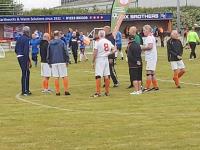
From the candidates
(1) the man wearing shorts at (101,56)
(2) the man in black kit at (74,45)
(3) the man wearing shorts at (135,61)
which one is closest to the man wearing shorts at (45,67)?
(1) the man wearing shorts at (101,56)

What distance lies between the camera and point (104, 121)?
11867 mm

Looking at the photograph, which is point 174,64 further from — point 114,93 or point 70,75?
point 70,75

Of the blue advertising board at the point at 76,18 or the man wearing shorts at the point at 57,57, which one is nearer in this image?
the man wearing shorts at the point at 57,57

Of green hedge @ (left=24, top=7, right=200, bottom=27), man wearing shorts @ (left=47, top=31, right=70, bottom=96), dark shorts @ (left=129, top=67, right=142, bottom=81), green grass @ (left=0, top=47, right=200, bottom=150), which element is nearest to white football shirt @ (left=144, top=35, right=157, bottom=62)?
dark shorts @ (left=129, top=67, right=142, bottom=81)

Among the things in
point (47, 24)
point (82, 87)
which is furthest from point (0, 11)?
point (82, 87)

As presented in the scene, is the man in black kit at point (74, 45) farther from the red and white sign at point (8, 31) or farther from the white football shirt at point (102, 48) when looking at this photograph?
the red and white sign at point (8, 31)

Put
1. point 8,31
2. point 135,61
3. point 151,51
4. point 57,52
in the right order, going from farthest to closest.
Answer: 1. point 8,31
2. point 151,51
3. point 57,52
4. point 135,61

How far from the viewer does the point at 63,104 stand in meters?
14.9

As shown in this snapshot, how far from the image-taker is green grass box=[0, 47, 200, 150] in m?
9.52

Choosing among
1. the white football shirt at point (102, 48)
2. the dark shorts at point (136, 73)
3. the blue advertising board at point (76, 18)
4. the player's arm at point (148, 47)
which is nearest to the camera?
the white football shirt at point (102, 48)

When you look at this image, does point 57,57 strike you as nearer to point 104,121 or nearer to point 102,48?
point 102,48

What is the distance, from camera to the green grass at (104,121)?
9.52 metres

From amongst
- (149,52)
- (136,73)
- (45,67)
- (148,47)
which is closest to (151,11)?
(45,67)

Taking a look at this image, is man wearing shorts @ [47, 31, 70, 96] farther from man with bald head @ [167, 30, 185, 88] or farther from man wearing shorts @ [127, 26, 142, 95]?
man with bald head @ [167, 30, 185, 88]
